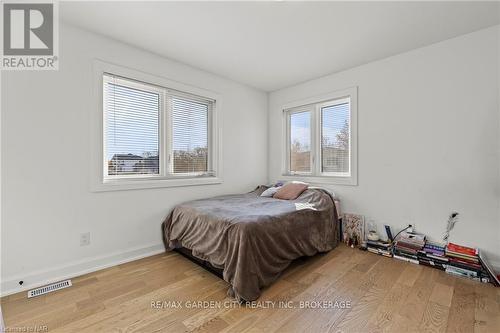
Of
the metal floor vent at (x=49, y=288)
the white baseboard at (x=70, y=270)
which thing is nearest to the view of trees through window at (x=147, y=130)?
the white baseboard at (x=70, y=270)

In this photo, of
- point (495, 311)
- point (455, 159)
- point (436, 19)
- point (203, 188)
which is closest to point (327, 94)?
point (436, 19)

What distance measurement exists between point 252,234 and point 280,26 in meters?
1.97

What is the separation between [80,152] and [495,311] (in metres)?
3.66

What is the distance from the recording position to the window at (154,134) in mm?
2410

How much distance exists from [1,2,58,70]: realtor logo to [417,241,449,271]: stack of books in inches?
161

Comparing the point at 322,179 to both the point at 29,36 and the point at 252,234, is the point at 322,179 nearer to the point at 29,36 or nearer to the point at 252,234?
the point at 252,234

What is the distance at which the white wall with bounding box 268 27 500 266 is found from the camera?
84.9 inches

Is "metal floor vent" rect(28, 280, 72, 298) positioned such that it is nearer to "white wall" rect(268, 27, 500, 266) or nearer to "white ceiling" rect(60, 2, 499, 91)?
"white ceiling" rect(60, 2, 499, 91)

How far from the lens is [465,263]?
2078 mm

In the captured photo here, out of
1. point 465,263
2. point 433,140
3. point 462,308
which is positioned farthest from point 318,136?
point 462,308

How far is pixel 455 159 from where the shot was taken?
2.31 m

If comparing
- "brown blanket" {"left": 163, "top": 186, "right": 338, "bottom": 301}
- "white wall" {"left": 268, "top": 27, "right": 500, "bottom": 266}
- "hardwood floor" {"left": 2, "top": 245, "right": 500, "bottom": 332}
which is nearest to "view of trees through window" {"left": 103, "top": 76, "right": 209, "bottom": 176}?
"brown blanket" {"left": 163, "top": 186, "right": 338, "bottom": 301}

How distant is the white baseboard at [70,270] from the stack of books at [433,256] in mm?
2971

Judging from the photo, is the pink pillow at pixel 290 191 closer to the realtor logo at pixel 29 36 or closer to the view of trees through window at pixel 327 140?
the view of trees through window at pixel 327 140
